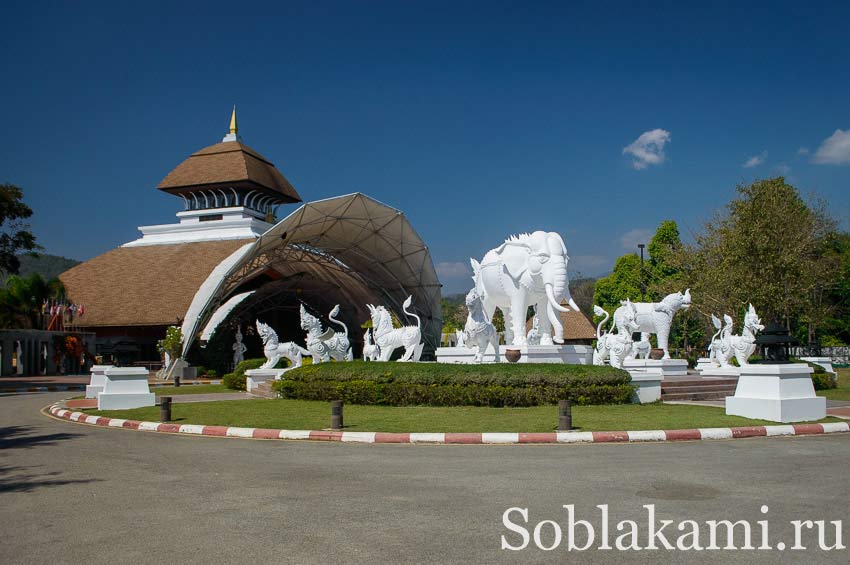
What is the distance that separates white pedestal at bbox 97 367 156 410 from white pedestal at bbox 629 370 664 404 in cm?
1160

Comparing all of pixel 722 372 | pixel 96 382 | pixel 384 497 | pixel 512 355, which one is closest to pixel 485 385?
pixel 512 355

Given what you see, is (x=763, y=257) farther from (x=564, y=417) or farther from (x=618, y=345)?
(x=564, y=417)

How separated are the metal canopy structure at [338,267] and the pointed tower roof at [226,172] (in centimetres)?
1085

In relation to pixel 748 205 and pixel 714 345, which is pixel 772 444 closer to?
pixel 714 345

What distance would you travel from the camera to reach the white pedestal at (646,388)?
51.7ft

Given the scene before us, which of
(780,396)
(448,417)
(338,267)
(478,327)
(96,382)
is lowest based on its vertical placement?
(448,417)

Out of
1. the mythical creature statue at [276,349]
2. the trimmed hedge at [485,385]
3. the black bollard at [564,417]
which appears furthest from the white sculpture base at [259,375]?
the black bollard at [564,417]

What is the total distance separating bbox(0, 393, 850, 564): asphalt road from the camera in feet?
16.1

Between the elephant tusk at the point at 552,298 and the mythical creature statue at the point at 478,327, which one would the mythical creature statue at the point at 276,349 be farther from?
the elephant tusk at the point at 552,298

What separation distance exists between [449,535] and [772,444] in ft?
22.8

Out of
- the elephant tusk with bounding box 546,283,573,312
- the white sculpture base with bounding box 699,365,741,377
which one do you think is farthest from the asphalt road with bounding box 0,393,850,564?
the white sculpture base with bounding box 699,365,741,377

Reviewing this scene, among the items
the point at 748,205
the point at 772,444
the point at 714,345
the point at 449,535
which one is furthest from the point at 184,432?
the point at 748,205

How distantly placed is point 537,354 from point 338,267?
27875 mm

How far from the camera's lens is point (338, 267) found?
4416cm
